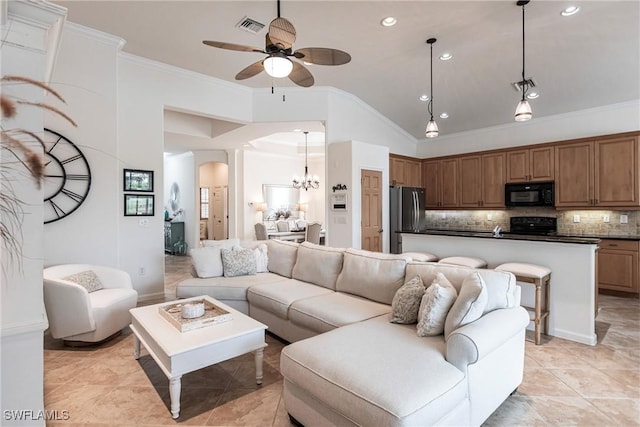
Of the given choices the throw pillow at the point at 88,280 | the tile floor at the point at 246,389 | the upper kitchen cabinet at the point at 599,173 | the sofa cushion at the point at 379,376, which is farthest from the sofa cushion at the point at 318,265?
the upper kitchen cabinet at the point at 599,173

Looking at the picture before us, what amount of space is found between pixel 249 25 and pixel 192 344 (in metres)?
3.37

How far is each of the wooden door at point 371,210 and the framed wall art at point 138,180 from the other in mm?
3239

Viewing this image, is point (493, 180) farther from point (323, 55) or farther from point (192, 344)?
point (192, 344)

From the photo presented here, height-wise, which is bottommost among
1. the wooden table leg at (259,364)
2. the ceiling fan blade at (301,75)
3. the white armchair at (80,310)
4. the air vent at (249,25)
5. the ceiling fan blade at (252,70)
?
the wooden table leg at (259,364)

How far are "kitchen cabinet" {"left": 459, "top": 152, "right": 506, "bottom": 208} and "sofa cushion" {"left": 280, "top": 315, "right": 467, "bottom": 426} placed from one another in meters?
4.89

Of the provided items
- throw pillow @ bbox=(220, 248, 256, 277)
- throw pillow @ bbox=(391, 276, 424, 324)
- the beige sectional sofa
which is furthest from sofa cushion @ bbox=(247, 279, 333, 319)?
throw pillow @ bbox=(391, 276, 424, 324)

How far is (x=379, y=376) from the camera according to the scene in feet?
5.23

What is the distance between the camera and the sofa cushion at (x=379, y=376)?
144 centimetres

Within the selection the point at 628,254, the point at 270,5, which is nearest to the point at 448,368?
the point at 270,5

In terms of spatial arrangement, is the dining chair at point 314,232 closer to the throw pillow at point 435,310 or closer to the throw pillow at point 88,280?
the throw pillow at point 88,280

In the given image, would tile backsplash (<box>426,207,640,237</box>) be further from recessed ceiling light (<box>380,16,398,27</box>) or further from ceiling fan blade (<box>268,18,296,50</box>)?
ceiling fan blade (<box>268,18,296,50</box>)

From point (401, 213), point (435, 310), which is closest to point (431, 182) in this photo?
point (401, 213)

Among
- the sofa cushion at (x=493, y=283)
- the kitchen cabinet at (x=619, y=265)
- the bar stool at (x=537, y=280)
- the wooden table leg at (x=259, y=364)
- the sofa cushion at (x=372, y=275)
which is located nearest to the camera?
the sofa cushion at (x=493, y=283)

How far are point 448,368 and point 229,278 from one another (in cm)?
275
